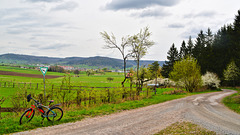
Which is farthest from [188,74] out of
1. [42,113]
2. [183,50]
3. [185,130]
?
[183,50]

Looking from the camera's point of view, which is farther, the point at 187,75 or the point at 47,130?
the point at 187,75

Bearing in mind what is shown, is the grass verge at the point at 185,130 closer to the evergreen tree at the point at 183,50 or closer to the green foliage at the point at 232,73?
the green foliage at the point at 232,73

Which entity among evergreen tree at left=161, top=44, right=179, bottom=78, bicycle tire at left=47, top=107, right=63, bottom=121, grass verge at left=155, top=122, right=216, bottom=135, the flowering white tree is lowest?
the flowering white tree

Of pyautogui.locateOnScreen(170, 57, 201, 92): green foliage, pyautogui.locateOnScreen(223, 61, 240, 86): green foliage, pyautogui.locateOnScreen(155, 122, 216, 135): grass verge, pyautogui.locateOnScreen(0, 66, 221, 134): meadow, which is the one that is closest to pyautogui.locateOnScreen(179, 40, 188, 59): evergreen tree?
pyautogui.locateOnScreen(223, 61, 240, 86): green foliage

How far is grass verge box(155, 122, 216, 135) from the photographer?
834 centimetres

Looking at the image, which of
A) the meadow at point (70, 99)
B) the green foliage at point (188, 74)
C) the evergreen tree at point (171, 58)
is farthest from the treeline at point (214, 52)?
the meadow at point (70, 99)

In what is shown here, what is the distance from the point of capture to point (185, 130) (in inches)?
345

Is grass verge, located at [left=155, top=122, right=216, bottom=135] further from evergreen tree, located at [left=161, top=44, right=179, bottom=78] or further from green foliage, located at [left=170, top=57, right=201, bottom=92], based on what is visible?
evergreen tree, located at [left=161, top=44, right=179, bottom=78]

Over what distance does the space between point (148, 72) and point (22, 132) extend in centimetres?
2618

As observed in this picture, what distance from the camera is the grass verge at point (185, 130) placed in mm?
8345

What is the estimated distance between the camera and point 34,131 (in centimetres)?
796

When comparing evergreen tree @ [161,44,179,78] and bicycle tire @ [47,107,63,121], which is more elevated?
evergreen tree @ [161,44,179,78]

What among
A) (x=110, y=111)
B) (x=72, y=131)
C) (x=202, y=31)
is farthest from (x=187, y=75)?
(x=202, y=31)

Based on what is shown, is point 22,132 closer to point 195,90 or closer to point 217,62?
point 195,90
